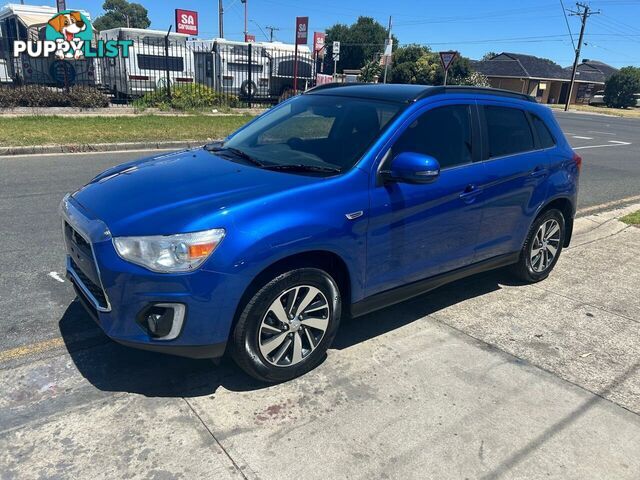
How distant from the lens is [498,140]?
13.9ft

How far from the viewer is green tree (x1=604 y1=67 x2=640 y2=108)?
2284 inches

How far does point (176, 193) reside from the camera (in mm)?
3047

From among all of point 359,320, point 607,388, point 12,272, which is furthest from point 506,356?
point 12,272

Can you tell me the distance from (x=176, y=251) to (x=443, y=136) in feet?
7.04

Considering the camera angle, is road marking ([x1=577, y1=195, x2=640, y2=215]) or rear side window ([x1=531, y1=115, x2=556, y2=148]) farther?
road marking ([x1=577, y1=195, x2=640, y2=215])

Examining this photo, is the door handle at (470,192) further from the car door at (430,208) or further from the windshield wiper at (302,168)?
the windshield wiper at (302,168)

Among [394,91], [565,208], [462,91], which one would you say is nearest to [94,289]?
[394,91]

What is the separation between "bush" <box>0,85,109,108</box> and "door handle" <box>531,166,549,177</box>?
14.5m

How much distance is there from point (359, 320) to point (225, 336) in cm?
146

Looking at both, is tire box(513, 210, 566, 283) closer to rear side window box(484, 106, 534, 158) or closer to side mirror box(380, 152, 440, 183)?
rear side window box(484, 106, 534, 158)

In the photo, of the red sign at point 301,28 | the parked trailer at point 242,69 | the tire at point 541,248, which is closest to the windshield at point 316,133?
the tire at point 541,248

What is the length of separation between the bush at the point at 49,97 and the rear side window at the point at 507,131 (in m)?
14.3

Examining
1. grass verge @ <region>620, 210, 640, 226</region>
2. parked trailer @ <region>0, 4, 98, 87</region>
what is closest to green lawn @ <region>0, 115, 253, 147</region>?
parked trailer @ <region>0, 4, 98, 87</region>

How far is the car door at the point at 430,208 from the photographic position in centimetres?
337
